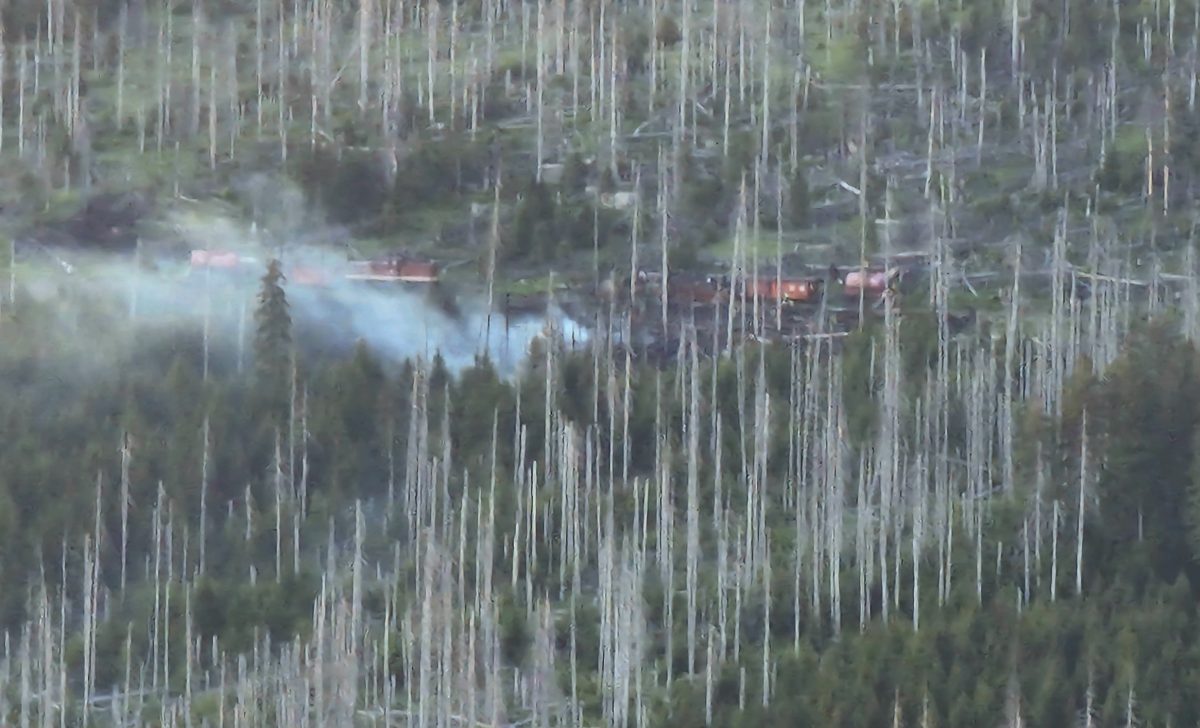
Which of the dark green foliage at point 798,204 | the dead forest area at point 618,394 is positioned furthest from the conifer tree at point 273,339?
the dark green foliage at point 798,204

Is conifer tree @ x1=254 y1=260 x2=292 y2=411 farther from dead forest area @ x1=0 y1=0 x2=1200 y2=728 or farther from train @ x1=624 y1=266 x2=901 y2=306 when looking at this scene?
train @ x1=624 y1=266 x2=901 y2=306

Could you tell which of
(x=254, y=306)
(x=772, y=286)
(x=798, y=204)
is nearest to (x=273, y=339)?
(x=254, y=306)

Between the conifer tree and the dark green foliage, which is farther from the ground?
the dark green foliage

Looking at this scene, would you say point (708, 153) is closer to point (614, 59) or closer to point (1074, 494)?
point (614, 59)

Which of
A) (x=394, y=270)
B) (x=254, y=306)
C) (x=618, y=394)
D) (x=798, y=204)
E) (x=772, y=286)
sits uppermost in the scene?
(x=798, y=204)

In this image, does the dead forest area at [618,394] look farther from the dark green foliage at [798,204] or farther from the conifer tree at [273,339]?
the dark green foliage at [798,204]

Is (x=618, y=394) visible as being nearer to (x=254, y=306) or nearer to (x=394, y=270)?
(x=254, y=306)

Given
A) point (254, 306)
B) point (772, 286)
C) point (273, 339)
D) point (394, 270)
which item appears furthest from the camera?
point (394, 270)

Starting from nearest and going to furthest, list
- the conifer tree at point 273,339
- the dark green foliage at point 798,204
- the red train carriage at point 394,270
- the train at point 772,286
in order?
the conifer tree at point 273,339 < the train at point 772,286 < the red train carriage at point 394,270 < the dark green foliage at point 798,204

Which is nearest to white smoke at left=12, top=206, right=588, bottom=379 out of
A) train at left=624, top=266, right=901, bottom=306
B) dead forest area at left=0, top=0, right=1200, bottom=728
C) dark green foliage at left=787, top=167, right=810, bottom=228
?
dead forest area at left=0, top=0, right=1200, bottom=728
